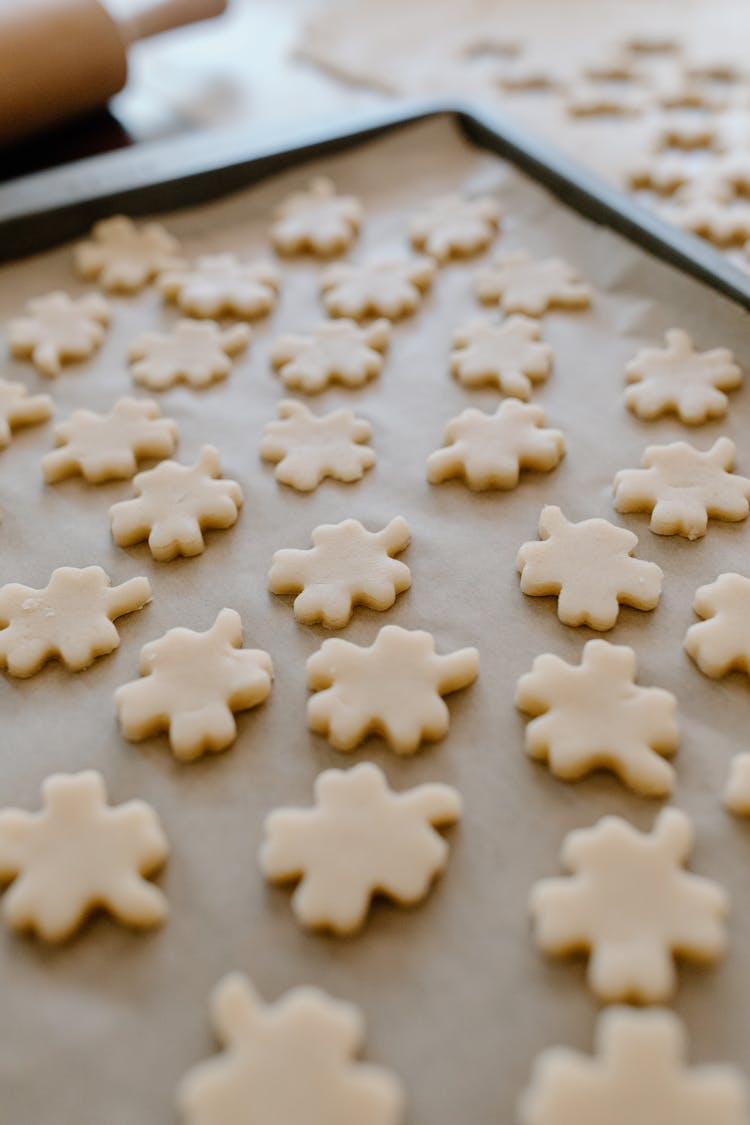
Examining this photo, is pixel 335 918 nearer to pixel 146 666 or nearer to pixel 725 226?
pixel 146 666

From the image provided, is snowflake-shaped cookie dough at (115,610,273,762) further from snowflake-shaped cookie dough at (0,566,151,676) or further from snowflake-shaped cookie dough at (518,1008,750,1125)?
snowflake-shaped cookie dough at (518,1008,750,1125)

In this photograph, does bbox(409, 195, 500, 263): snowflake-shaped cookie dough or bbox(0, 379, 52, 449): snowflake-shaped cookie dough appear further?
bbox(409, 195, 500, 263): snowflake-shaped cookie dough

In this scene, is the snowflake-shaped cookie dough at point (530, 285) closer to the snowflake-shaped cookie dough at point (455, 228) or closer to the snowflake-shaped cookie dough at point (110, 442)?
the snowflake-shaped cookie dough at point (455, 228)

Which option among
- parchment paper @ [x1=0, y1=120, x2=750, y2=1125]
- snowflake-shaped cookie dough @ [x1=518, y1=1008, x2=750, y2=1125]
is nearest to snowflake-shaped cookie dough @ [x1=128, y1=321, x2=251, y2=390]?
parchment paper @ [x1=0, y1=120, x2=750, y2=1125]

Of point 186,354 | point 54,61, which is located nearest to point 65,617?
point 186,354

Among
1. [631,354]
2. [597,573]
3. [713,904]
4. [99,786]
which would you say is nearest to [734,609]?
[597,573]

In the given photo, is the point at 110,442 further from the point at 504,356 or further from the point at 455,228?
the point at 455,228
